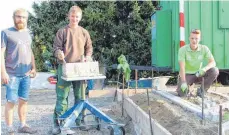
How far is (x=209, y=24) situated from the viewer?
684 cm

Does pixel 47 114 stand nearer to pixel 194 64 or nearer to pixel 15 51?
pixel 15 51

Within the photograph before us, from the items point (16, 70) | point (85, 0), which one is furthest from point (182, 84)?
point (85, 0)

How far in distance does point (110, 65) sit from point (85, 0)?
1813 mm

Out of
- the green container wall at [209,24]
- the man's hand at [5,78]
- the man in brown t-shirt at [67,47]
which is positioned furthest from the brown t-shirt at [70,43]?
the green container wall at [209,24]

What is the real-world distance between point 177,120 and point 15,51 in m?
1.94

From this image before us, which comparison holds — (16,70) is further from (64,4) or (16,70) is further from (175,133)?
(64,4)

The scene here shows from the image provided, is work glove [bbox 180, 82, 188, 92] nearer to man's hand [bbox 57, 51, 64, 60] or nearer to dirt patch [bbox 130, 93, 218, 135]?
dirt patch [bbox 130, 93, 218, 135]

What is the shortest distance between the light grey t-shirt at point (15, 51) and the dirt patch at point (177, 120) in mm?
1460

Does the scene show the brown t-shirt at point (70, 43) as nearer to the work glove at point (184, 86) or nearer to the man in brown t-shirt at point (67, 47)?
the man in brown t-shirt at point (67, 47)

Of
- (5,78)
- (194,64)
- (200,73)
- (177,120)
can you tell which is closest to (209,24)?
(194,64)

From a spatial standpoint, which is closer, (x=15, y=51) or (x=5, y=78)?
(x=5, y=78)

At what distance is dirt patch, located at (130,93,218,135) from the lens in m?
3.10

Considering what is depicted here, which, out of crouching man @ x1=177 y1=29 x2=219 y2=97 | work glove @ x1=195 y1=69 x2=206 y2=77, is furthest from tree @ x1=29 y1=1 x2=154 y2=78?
work glove @ x1=195 y1=69 x2=206 y2=77

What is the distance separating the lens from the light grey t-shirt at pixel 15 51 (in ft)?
13.9
